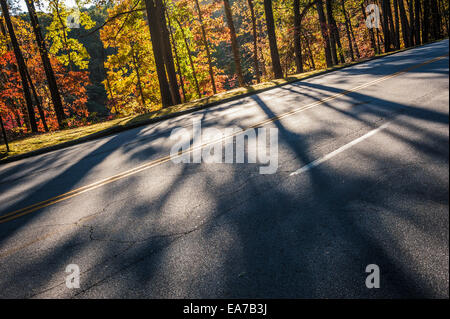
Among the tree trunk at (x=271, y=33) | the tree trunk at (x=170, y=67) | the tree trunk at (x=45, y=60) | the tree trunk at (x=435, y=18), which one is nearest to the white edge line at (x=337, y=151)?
the tree trunk at (x=170, y=67)

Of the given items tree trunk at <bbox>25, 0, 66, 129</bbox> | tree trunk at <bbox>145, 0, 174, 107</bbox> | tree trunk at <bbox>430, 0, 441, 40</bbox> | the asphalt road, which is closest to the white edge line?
the asphalt road

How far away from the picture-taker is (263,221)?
10.7 ft

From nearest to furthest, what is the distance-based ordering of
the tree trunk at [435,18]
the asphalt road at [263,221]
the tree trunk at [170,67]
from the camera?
the asphalt road at [263,221] < the tree trunk at [170,67] < the tree trunk at [435,18]

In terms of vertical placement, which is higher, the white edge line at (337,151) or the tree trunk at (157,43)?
the tree trunk at (157,43)

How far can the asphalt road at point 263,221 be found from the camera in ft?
7.72

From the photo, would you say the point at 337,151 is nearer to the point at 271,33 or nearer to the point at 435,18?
the point at 271,33

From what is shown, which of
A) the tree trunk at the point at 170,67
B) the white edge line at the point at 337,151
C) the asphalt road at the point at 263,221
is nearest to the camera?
the asphalt road at the point at 263,221

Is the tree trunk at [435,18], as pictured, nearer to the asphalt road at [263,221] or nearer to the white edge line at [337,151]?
the asphalt road at [263,221]

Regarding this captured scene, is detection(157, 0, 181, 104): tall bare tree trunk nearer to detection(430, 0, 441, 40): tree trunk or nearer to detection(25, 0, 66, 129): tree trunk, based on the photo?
detection(25, 0, 66, 129): tree trunk

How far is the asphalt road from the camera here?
235 centimetres

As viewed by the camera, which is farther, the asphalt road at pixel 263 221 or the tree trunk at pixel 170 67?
the tree trunk at pixel 170 67

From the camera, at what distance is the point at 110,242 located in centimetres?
344
